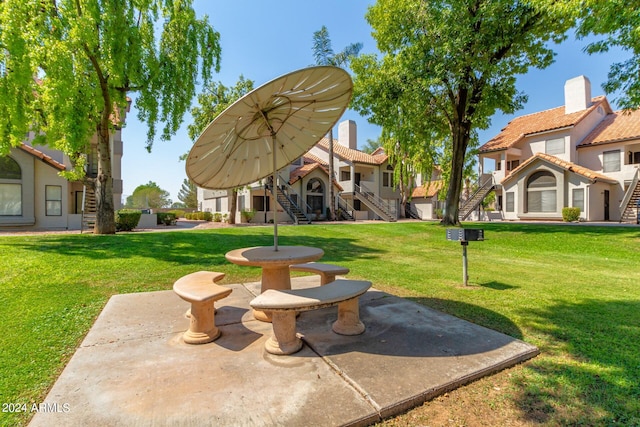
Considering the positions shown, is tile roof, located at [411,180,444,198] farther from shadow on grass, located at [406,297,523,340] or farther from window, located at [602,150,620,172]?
shadow on grass, located at [406,297,523,340]

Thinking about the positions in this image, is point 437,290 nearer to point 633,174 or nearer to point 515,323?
point 515,323

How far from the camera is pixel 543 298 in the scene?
5191 millimetres

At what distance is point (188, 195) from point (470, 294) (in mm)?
67524

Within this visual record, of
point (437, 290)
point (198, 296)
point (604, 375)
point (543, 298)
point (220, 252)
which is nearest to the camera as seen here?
point (604, 375)

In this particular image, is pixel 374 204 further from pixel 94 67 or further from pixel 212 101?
pixel 94 67

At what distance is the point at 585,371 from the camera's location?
9.35 ft

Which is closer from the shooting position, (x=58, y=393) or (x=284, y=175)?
(x=58, y=393)

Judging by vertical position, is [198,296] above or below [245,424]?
above

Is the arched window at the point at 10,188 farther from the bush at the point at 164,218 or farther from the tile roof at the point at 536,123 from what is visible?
the tile roof at the point at 536,123

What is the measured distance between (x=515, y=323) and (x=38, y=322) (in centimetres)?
635

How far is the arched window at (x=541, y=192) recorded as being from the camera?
24266 mm

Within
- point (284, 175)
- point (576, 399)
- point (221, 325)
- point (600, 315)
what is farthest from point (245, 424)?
point (284, 175)

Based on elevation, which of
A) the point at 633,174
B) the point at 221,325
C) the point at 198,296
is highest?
the point at 633,174

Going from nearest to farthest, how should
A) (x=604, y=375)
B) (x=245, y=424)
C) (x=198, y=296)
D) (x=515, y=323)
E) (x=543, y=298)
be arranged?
(x=245, y=424) < (x=604, y=375) < (x=198, y=296) < (x=515, y=323) < (x=543, y=298)
